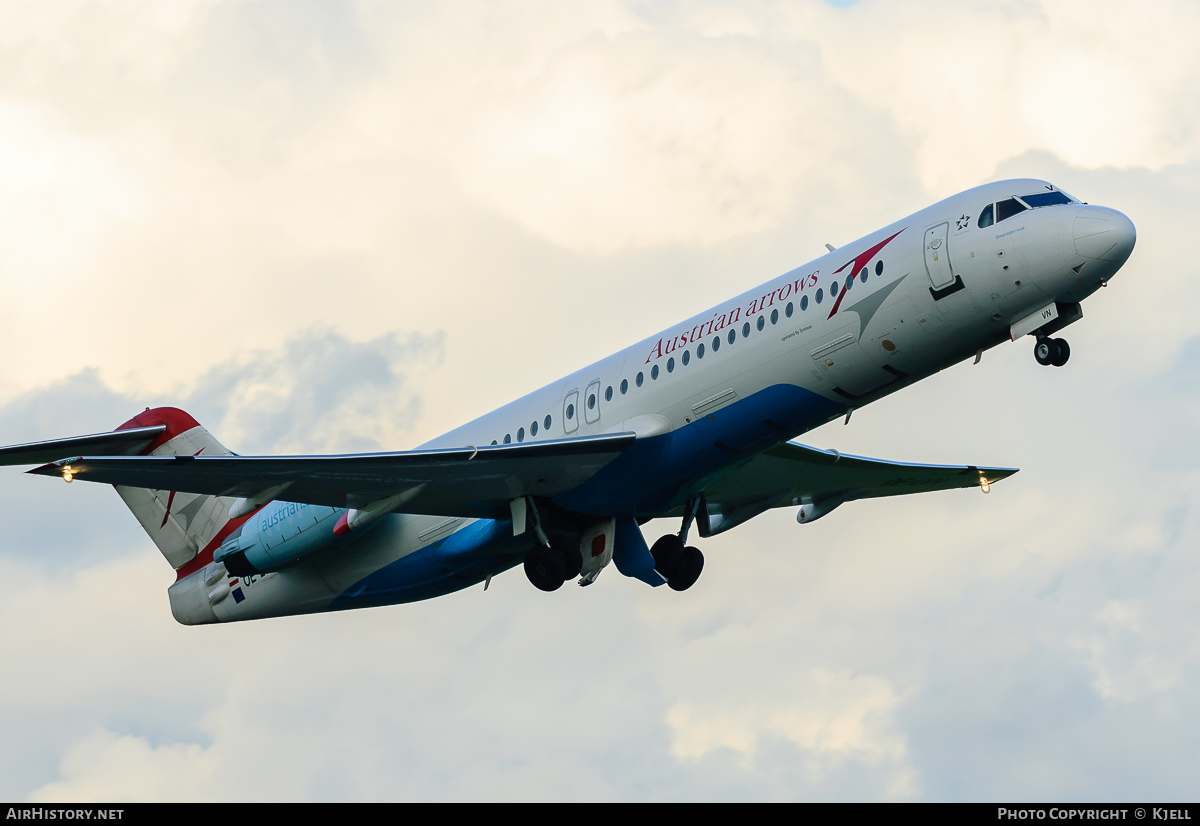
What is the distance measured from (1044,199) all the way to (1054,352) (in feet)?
8.16

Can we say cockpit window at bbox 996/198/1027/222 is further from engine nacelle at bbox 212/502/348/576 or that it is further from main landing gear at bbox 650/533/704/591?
engine nacelle at bbox 212/502/348/576

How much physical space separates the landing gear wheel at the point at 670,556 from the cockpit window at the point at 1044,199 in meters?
10.5

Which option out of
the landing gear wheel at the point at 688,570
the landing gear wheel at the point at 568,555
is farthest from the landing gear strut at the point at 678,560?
the landing gear wheel at the point at 568,555

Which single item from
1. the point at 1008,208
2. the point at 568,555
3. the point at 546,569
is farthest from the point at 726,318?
the point at 546,569

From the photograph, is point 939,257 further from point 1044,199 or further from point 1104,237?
point 1104,237

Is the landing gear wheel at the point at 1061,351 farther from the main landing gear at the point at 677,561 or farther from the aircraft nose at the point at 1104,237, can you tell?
the main landing gear at the point at 677,561

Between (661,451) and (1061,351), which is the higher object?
(661,451)

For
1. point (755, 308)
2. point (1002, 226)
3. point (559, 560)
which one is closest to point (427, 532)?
point (559, 560)

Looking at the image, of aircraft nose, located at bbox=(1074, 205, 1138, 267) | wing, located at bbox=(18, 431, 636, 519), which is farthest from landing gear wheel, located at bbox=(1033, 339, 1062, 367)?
wing, located at bbox=(18, 431, 636, 519)

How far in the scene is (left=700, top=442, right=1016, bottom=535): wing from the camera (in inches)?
1217

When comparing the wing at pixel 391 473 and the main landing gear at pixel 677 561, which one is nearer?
the wing at pixel 391 473

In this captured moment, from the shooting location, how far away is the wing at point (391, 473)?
2511 centimetres

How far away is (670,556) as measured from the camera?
1208 inches
